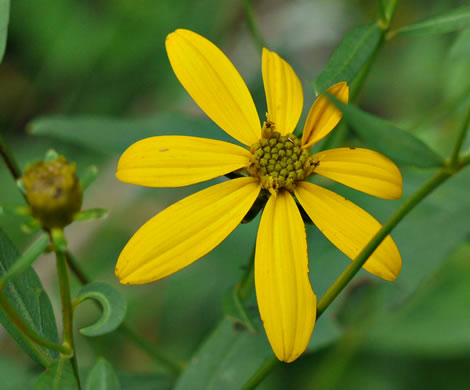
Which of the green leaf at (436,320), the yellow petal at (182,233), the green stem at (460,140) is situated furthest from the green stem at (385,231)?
the green leaf at (436,320)

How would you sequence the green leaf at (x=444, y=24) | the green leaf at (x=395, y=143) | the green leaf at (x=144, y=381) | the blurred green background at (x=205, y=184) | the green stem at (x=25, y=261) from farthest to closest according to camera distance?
the blurred green background at (x=205, y=184) < the green leaf at (x=144, y=381) < the green leaf at (x=444, y=24) < the green leaf at (x=395, y=143) < the green stem at (x=25, y=261)

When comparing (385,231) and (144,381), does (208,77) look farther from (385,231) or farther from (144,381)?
(144,381)

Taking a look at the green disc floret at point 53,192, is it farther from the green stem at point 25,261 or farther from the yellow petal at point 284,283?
the yellow petal at point 284,283

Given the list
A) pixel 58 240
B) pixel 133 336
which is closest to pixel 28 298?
pixel 58 240

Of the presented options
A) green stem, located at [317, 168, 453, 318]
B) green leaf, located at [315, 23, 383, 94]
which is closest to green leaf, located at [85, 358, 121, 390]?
green stem, located at [317, 168, 453, 318]

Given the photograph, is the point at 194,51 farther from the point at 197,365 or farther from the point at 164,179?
the point at 197,365

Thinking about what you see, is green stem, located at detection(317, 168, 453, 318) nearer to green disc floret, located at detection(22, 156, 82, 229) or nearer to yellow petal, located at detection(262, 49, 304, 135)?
yellow petal, located at detection(262, 49, 304, 135)
